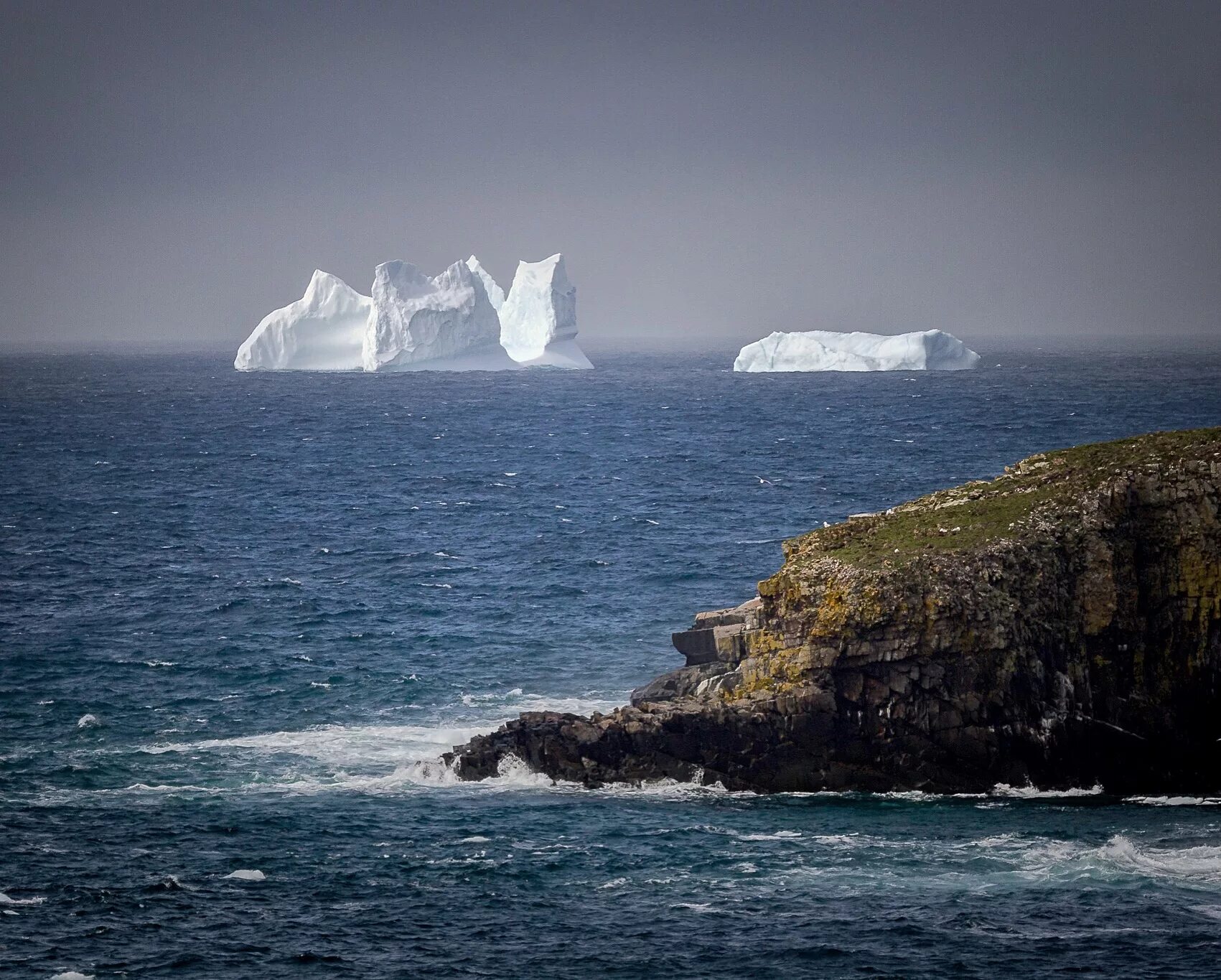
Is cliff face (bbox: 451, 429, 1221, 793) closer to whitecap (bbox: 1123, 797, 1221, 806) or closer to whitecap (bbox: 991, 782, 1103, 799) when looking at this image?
whitecap (bbox: 991, 782, 1103, 799)

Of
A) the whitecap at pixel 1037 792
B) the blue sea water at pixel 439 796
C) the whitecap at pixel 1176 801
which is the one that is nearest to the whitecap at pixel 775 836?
the blue sea water at pixel 439 796

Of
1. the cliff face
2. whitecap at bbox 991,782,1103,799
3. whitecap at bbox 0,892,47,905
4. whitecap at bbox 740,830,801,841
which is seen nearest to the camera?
whitecap at bbox 0,892,47,905

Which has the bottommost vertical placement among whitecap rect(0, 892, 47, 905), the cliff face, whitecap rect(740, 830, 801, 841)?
whitecap rect(0, 892, 47, 905)

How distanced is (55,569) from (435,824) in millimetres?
40931

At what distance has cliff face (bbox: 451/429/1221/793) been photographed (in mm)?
41812

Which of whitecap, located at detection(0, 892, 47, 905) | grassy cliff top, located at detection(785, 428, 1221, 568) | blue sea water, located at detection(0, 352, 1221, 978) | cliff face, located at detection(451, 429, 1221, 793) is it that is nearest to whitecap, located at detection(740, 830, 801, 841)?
blue sea water, located at detection(0, 352, 1221, 978)

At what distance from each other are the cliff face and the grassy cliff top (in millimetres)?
143

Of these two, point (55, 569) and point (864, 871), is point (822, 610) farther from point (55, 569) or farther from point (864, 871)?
point (55, 569)

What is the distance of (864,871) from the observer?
3531cm

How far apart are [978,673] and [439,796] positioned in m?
16.3

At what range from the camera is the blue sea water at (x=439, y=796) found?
31562 mm

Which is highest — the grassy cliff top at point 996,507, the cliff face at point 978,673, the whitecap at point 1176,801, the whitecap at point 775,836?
the grassy cliff top at point 996,507

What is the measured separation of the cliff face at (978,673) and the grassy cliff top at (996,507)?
0.14 metres

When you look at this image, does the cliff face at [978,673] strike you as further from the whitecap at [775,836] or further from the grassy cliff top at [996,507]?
the whitecap at [775,836]
